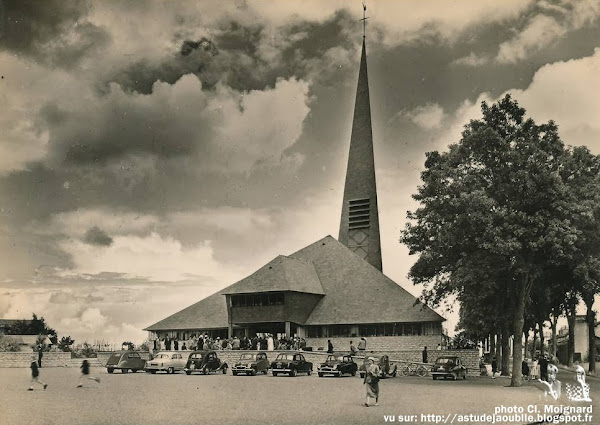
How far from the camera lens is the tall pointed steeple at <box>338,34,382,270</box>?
7431 cm

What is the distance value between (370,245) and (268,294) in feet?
62.5

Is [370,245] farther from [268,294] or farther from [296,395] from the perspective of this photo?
[296,395]

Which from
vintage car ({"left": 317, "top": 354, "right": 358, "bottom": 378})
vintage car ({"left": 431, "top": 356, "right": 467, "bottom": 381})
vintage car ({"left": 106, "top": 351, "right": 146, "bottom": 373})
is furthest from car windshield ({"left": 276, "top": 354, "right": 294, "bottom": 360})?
vintage car ({"left": 106, "top": 351, "right": 146, "bottom": 373})

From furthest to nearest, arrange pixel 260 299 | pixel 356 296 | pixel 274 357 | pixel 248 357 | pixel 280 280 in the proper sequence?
1. pixel 356 296
2. pixel 280 280
3. pixel 260 299
4. pixel 274 357
5. pixel 248 357

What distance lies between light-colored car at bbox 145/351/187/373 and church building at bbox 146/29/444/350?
61.1 feet

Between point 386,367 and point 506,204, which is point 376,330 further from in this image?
point 506,204

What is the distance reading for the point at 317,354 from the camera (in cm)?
4362

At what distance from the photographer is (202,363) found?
37.5m

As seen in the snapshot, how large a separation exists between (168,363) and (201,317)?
2495cm

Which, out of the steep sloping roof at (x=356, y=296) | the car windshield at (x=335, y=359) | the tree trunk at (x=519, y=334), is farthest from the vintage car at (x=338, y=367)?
Result: the steep sloping roof at (x=356, y=296)

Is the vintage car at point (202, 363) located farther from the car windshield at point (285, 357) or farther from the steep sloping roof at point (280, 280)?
the steep sloping roof at point (280, 280)

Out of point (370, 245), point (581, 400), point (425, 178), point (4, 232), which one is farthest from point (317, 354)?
point (370, 245)

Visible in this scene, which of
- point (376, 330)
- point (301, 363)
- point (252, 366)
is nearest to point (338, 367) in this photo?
point (301, 363)

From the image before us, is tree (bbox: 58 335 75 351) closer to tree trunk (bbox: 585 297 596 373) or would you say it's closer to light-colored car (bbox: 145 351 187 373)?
light-colored car (bbox: 145 351 187 373)
